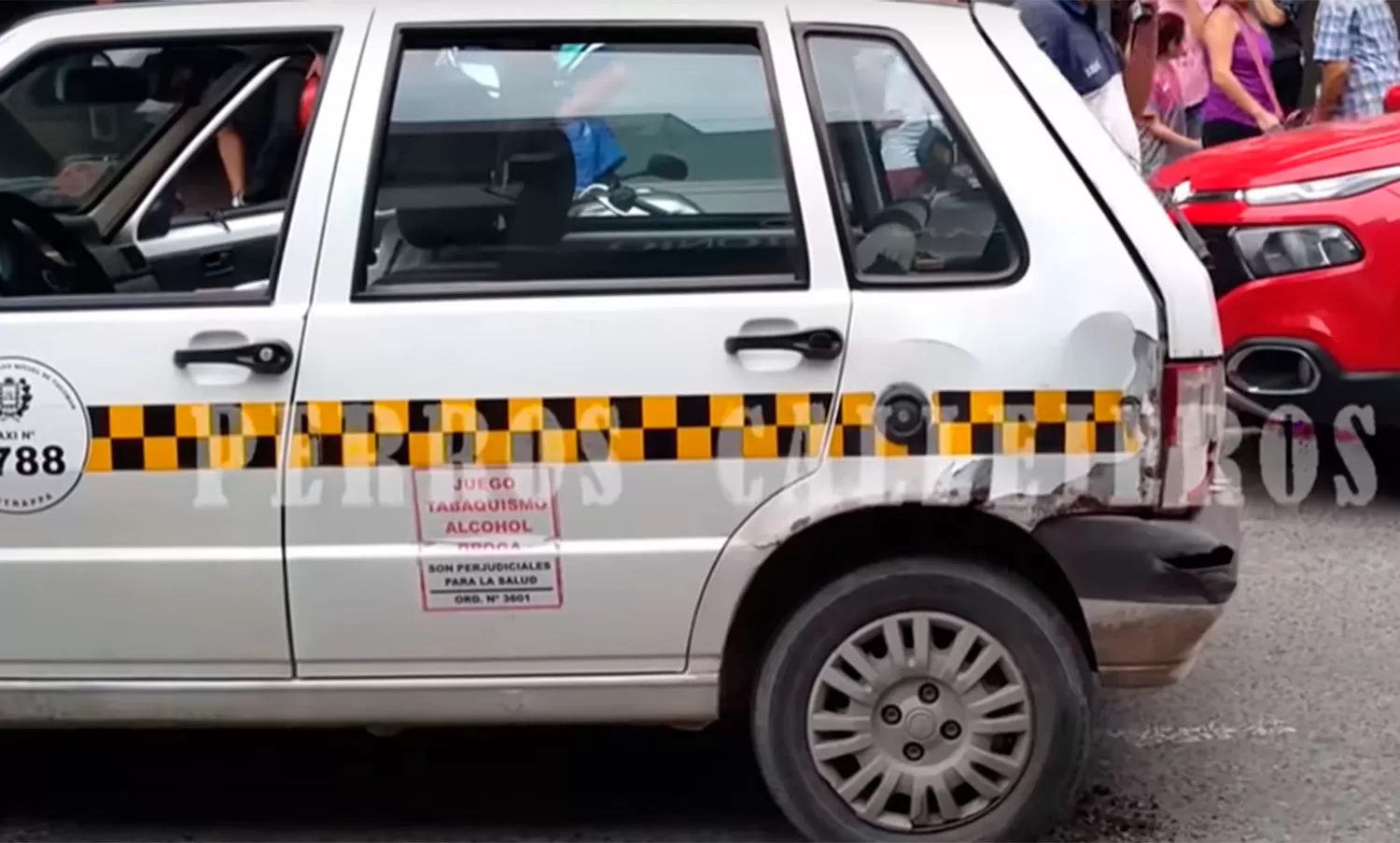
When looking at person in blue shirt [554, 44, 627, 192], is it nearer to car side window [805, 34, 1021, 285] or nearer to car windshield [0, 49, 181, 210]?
car side window [805, 34, 1021, 285]

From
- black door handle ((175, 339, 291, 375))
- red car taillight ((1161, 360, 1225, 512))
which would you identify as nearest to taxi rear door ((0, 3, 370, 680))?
black door handle ((175, 339, 291, 375))

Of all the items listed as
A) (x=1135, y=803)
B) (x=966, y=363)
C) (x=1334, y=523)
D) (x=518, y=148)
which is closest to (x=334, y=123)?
(x=518, y=148)

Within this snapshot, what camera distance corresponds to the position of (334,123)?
10.3ft

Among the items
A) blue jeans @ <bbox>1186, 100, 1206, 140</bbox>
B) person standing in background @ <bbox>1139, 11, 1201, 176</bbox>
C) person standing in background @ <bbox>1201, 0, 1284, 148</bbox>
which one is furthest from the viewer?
blue jeans @ <bbox>1186, 100, 1206, 140</bbox>

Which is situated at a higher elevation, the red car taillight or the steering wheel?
the steering wheel

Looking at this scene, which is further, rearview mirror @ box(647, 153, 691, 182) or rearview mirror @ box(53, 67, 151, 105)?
rearview mirror @ box(53, 67, 151, 105)

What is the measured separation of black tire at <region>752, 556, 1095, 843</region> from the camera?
10.3ft

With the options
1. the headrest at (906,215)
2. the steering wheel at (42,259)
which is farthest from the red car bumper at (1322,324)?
the steering wheel at (42,259)

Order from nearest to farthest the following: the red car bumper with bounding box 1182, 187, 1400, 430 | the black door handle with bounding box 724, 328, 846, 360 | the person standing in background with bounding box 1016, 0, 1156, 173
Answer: the black door handle with bounding box 724, 328, 846, 360 < the red car bumper with bounding box 1182, 187, 1400, 430 < the person standing in background with bounding box 1016, 0, 1156, 173

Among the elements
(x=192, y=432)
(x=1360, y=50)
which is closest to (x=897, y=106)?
(x=192, y=432)

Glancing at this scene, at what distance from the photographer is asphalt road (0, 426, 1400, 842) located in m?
3.54

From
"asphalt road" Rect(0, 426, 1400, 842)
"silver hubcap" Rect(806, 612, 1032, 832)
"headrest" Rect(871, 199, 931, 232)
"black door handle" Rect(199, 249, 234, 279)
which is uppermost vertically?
"headrest" Rect(871, 199, 931, 232)

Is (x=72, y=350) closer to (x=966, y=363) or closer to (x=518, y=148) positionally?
(x=518, y=148)

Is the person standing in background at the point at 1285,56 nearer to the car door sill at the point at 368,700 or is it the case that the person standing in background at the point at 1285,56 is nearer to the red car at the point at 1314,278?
the red car at the point at 1314,278
